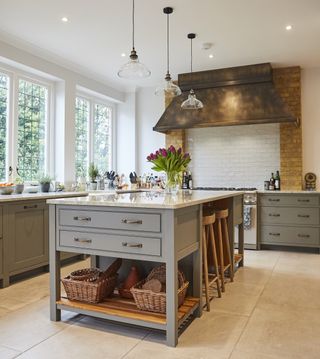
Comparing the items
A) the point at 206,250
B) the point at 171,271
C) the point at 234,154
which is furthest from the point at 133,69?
the point at 234,154

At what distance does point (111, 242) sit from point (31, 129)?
131 inches

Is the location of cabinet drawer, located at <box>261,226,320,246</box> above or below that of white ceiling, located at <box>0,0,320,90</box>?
below

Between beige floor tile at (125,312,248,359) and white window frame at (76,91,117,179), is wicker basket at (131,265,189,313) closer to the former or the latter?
beige floor tile at (125,312,248,359)

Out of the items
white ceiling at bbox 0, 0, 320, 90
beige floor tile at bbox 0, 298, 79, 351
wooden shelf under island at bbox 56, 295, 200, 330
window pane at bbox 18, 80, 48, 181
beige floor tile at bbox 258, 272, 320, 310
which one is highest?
white ceiling at bbox 0, 0, 320, 90

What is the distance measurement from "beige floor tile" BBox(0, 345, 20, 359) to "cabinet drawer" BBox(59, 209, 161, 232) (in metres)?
0.91

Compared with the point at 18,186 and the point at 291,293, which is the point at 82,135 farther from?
the point at 291,293

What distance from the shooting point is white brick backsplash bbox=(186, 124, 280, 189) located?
5.98 meters

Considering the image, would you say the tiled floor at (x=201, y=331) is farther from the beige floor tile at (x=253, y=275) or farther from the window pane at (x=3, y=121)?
the window pane at (x=3, y=121)

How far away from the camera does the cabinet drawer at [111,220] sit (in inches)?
93.1

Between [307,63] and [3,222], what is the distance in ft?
16.4

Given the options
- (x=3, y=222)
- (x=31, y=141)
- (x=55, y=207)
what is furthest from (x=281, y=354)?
(x=31, y=141)

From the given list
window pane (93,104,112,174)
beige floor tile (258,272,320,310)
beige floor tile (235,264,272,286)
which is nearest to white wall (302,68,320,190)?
beige floor tile (235,264,272,286)

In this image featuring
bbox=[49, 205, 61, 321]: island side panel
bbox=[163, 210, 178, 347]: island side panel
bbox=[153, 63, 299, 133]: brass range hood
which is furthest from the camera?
bbox=[153, 63, 299, 133]: brass range hood

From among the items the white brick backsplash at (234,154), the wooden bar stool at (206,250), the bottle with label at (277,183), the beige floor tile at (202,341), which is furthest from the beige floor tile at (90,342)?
the white brick backsplash at (234,154)
